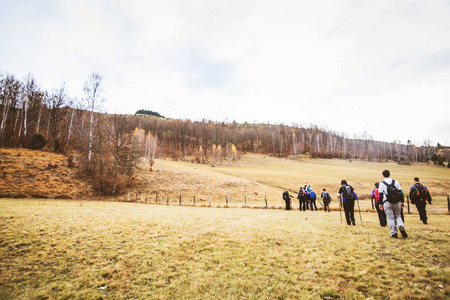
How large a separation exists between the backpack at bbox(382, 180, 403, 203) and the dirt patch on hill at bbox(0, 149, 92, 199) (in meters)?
31.1

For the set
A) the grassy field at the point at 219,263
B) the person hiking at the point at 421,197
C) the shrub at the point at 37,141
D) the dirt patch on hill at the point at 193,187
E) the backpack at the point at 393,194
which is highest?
the shrub at the point at 37,141

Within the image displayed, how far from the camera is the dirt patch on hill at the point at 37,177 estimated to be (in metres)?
22.1

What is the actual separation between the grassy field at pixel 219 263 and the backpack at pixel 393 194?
1433mm

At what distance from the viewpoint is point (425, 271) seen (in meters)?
4.82

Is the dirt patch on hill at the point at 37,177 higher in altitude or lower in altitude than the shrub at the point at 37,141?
lower

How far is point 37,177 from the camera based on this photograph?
2517 cm

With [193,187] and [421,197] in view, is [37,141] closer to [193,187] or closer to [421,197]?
[193,187]

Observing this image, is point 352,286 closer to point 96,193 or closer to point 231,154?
point 96,193

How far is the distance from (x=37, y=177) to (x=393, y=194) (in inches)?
1420

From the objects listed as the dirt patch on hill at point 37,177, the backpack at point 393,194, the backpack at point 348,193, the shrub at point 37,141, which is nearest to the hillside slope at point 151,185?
the dirt patch on hill at point 37,177

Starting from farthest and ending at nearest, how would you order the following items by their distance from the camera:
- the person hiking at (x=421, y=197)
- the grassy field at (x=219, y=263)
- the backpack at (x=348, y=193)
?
the person hiking at (x=421, y=197)
the backpack at (x=348, y=193)
the grassy field at (x=219, y=263)

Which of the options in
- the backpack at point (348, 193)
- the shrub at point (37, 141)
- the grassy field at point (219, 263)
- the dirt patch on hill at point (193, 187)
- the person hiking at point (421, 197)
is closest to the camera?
Answer: the grassy field at point (219, 263)

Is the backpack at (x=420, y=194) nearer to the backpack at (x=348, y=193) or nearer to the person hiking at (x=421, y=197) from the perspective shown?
the person hiking at (x=421, y=197)

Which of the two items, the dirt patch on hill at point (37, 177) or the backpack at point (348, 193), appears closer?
the backpack at point (348, 193)
